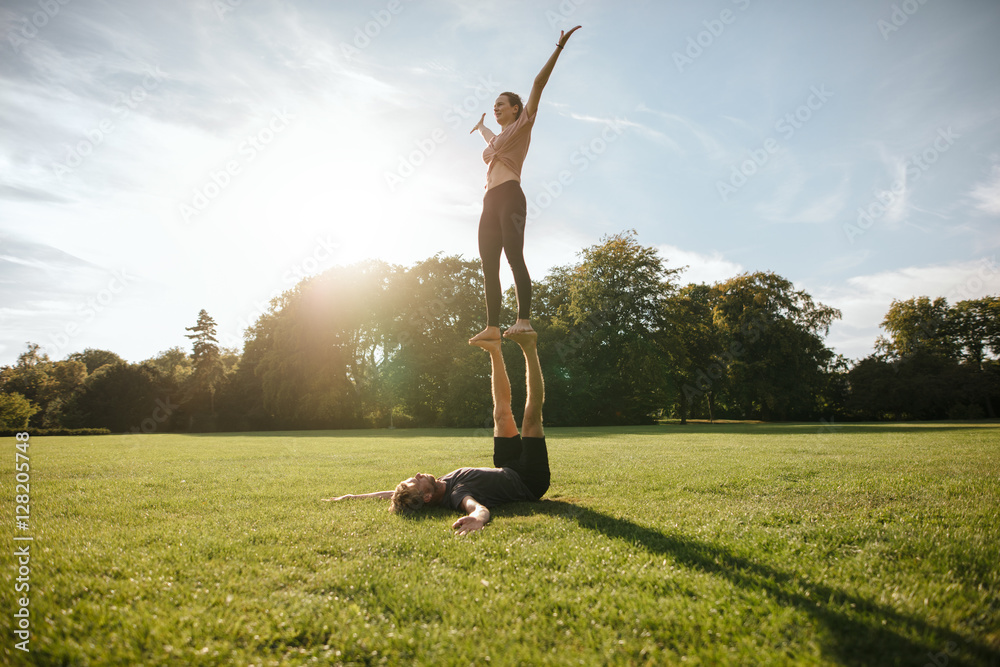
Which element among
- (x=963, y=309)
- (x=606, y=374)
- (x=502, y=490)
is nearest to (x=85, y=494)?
(x=502, y=490)

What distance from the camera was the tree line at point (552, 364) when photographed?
33.4 m

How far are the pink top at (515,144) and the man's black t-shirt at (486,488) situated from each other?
301cm

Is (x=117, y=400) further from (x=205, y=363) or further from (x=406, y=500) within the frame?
(x=406, y=500)

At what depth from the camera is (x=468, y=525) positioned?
367 centimetres

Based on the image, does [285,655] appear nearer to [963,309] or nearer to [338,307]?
[338,307]

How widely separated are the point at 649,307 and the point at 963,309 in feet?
122

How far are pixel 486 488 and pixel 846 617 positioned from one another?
3061mm

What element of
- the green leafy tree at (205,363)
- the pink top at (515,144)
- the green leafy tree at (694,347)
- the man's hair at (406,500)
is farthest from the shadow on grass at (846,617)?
the green leafy tree at (205,363)

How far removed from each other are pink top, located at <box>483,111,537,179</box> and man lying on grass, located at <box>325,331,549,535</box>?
1758 mm

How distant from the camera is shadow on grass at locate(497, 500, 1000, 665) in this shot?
5.73 feet

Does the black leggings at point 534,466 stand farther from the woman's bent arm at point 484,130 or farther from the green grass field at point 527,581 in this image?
the woman's bent arm at point 484,130

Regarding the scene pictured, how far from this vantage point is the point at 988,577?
2.42 metres

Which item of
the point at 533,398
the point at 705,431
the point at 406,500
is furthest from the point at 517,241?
the point at 705,431

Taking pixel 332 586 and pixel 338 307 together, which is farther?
pixel 338 307
